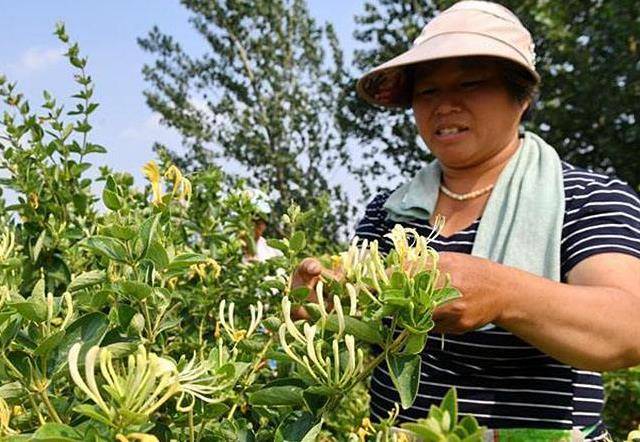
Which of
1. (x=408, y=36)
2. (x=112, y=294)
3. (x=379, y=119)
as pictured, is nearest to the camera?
(x=112, y=294)

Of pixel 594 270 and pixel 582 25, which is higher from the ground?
pixel 582 25

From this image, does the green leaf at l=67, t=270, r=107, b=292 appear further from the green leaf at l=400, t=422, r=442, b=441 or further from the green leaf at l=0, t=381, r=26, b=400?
the green leaf at l=400, t=422, r=442, b=441

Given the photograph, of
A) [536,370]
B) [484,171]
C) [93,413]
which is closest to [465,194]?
[484,171]

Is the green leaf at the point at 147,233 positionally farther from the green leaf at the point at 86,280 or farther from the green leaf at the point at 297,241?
the green leaf at the point at 297,241

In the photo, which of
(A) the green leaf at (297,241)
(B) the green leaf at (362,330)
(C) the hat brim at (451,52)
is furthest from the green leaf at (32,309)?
(C) the hat brim at (451,52)

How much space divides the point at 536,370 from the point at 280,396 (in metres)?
0.82

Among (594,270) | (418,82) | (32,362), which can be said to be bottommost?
(32,362)

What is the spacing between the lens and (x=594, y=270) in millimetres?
1286

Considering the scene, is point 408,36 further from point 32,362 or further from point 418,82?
point 32,362

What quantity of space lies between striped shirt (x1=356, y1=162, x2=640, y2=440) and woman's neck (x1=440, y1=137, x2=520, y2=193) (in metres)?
0.16

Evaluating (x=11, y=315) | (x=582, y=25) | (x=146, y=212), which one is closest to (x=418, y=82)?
(x=146, y=212)

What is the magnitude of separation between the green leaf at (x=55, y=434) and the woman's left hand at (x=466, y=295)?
0.44 meters

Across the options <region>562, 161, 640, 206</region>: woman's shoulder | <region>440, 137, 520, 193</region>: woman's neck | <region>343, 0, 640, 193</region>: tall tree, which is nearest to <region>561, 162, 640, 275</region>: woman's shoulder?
<region>562, 161, 640, 206</region>: woman's shoulder

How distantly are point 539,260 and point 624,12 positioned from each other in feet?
18.5
